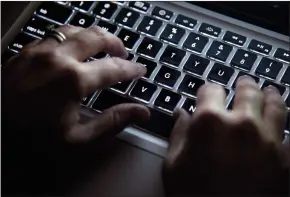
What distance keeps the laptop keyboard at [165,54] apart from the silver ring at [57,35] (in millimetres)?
46

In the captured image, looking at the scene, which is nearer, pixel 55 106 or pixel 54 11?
pixel 55 106

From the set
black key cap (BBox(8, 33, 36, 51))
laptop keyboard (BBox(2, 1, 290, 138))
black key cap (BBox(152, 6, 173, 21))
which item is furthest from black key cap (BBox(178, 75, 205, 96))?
black key cap (BBox(8, 33, 36, 51))

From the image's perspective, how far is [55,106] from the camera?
70 centimetres

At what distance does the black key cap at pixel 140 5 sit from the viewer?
81cm

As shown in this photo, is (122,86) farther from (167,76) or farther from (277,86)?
(277,86)

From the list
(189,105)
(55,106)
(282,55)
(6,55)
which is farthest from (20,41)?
(282,55)

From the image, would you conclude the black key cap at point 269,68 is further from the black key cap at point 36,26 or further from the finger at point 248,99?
the black key cap at point 36,26

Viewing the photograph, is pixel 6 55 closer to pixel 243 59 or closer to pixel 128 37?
pixel 128 37

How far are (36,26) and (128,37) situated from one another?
126 mm

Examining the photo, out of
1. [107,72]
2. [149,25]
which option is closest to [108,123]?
[107,72]

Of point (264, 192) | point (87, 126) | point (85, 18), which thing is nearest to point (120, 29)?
point (85, 18)

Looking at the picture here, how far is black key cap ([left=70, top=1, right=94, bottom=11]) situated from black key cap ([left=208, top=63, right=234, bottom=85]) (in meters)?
0.19

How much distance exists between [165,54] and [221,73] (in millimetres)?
77

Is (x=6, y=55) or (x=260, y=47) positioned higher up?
(x=260, y=47)
